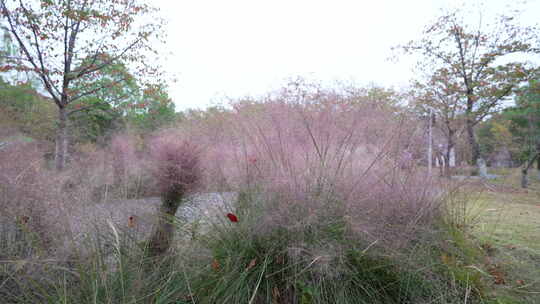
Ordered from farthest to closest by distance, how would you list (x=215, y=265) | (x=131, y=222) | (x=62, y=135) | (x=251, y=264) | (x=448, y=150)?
(x=62, y=135) < (x=448, y=150) < (x=131, y=222) < (x=215, y=265) < (x=251, y=264)

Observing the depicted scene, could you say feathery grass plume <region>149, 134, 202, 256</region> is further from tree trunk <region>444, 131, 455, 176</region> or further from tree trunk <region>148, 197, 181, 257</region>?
tree trunk <region>444, 131, 455, 176</region>

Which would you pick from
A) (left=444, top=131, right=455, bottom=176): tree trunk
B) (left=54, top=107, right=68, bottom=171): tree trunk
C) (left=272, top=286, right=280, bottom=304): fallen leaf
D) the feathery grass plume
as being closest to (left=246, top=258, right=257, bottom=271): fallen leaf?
(left=272, top=286, right=280, bottom=304): fallen leaf

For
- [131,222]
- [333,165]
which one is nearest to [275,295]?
[333,165]

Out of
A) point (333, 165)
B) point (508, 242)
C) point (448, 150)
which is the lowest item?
point (508, 242)

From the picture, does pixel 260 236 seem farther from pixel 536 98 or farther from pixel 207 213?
pixel 536 98

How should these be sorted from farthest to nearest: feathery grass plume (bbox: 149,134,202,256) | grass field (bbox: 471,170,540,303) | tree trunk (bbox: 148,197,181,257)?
feathery grass plume (bbox: 149,134,202,256), tree trunk (bbox: 148,197,181,257), grass field (bbox: 471,170,540,303)

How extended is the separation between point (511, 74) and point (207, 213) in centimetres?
1285

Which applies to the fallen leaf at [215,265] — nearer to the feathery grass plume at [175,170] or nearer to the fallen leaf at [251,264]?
the fallen leaf at [251,264]

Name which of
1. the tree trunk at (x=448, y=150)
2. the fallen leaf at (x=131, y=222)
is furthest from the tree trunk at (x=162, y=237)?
the tree trunk at (x=448, y=150)

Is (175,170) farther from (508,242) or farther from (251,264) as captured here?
(508,242)

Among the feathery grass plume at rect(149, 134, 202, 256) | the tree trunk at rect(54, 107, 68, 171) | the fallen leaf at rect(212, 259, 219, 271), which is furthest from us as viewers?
the tree trunk at rect(54, 107, 68, 171)

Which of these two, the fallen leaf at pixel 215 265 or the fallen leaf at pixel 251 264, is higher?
the fallen leaf at pixel 251 264

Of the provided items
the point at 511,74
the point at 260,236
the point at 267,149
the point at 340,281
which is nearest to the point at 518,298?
the point at 340,281

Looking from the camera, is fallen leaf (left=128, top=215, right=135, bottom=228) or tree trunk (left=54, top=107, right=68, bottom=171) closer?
fallen leaf (left=128, top=215, right=135, bottom=228)
